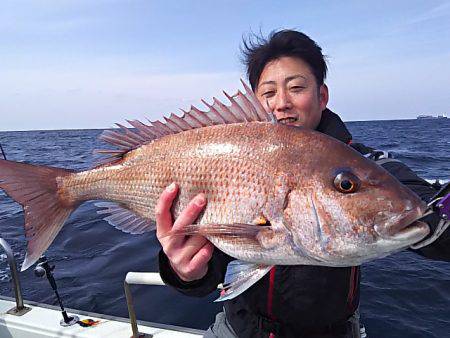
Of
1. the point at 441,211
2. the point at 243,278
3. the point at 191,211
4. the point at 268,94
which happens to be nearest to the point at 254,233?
the point at 243,278

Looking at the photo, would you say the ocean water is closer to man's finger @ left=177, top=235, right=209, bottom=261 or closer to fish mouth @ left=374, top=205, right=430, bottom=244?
man's finger @ left=177, top=235, right=209, bottom=261

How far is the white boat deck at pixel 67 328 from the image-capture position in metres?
3.48

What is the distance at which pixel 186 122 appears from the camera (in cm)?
229

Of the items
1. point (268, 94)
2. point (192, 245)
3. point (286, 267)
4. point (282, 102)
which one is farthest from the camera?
point (268, 94)

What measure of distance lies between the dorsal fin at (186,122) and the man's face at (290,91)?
0.62 meters

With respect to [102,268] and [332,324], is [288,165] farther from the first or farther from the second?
[102,268]

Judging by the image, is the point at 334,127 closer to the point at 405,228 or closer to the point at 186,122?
the point at 186,122

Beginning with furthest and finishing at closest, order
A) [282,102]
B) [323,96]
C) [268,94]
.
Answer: [323,96]
[268,94]
[282,102]

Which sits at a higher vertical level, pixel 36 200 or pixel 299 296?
pixel 36 200

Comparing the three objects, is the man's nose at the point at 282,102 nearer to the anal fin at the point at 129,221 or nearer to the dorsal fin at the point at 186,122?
the dorsal fin at the point at 186,122

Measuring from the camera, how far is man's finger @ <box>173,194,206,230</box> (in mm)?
1969

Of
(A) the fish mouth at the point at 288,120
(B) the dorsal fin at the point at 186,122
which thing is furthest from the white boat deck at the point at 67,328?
(A) the fish mouth at the point at 288,120

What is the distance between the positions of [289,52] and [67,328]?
130 inches

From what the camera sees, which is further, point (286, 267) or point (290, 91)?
point (290, 91)
